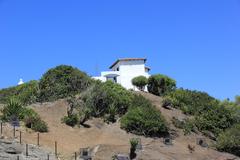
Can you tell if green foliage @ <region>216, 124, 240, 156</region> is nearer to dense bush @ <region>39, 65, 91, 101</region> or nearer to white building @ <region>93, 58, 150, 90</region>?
dense bush @ <region>39, 65, 91, 101</region>

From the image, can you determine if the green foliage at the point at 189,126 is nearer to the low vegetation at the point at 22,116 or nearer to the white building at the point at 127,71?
the low vegetation at the point at 22,116

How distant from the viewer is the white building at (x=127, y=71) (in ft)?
212

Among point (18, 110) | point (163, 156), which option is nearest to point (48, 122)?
point (18, 110)

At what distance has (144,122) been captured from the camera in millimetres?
37969

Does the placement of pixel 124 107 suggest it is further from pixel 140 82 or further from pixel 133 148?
pixel 140 82

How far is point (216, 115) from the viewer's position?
43156 mm

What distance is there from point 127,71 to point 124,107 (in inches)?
954

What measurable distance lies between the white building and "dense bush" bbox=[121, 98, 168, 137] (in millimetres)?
24563

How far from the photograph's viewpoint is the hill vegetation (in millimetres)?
37719

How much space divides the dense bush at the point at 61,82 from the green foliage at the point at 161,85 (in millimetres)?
8838

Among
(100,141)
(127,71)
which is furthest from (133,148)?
(127,71)

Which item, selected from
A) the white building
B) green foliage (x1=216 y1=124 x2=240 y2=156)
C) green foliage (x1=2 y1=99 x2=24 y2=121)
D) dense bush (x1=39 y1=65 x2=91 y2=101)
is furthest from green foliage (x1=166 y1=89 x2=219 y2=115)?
the white building

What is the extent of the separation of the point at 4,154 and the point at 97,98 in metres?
15.2

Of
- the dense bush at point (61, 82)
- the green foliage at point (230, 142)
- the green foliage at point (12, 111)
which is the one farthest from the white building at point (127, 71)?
the green foliage at point (12, 111)
